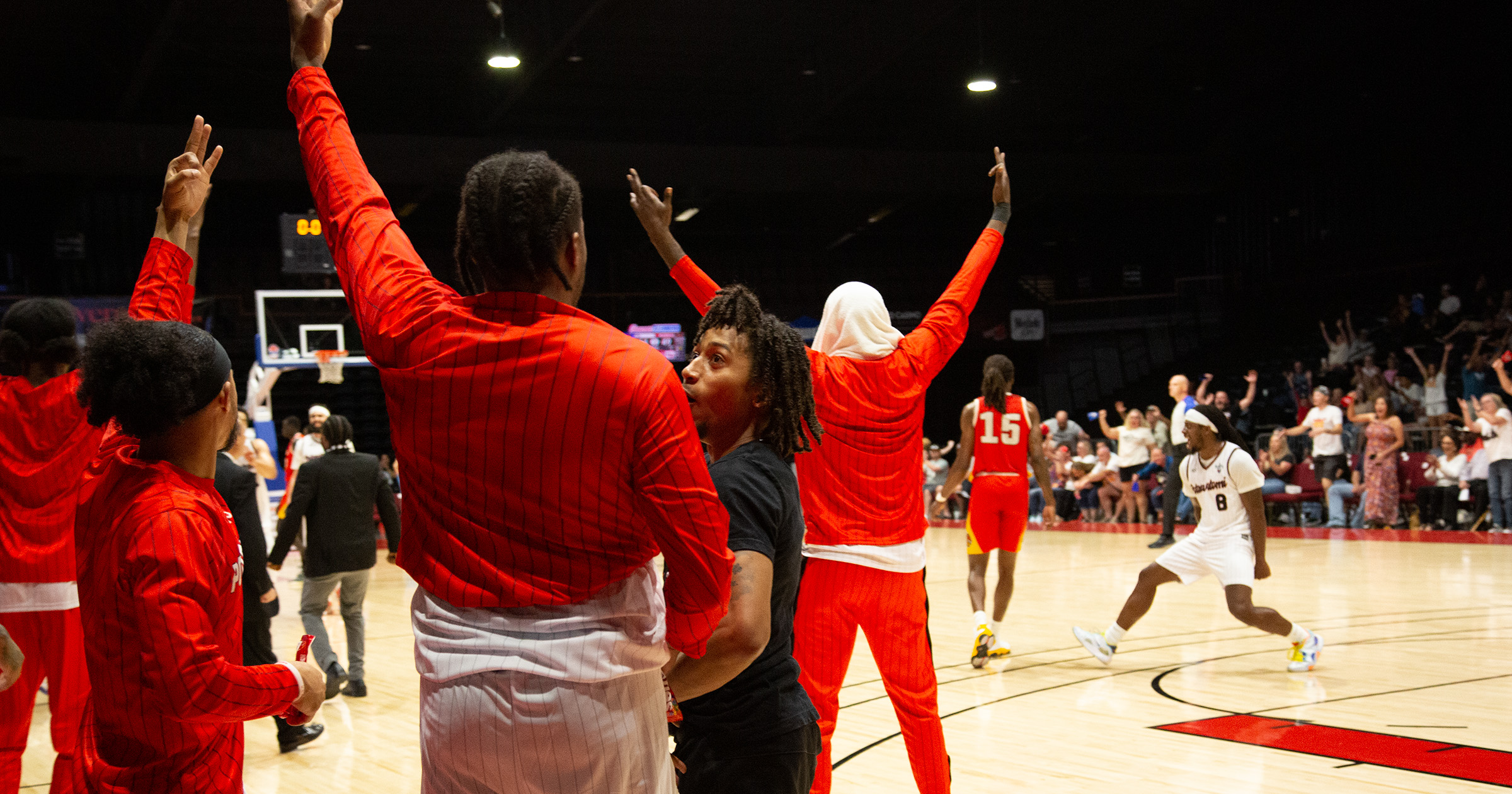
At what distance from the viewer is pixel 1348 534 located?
1323cm

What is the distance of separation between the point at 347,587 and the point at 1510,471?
12.0 meters

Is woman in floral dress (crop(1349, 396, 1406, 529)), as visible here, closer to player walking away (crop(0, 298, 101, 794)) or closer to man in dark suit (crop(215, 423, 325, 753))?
man in dark suit (crop(215, 423, 325, 753))

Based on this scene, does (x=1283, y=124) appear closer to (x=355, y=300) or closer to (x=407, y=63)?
(x=407, y=63)

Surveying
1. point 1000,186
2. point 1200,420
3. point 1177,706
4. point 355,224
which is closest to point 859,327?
point 1000,186

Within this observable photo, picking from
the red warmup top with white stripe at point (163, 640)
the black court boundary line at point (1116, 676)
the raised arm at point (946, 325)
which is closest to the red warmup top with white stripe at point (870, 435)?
the raised arm at point (946, 325)

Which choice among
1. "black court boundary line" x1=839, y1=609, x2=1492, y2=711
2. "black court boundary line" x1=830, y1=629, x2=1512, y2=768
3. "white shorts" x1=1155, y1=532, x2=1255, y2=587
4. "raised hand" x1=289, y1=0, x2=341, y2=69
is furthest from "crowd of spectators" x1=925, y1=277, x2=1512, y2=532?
"raised hand" x1=289, y1=0, x2=341, y2=69

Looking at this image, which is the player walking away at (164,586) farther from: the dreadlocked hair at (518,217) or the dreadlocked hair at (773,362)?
the dreadlocked hair at (773,362)

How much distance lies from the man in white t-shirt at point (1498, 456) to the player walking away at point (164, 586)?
13.2 metres

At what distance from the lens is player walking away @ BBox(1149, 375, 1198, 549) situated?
1039cm

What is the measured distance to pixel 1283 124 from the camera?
70.2 ft

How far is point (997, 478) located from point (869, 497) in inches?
155

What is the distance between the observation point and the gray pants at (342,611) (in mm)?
6379

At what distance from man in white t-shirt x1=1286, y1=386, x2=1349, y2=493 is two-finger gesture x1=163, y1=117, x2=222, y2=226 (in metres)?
14.0

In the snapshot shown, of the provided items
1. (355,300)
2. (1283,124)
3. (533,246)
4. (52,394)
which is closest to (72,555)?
(52,394)
